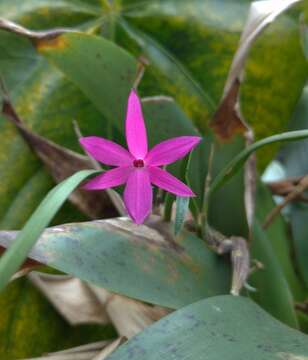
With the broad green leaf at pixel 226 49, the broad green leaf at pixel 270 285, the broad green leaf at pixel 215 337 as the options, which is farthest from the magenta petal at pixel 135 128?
the broad green leaf at pixel 226 49

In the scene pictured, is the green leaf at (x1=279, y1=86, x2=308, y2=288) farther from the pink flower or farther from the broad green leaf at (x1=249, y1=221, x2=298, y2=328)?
the pink flower

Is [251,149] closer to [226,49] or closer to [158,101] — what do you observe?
[158,101]

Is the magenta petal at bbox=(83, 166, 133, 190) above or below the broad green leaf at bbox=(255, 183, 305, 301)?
above

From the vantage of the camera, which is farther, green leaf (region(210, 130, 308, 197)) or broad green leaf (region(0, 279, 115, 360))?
broad green leaf (region(0, 279, 115, 360))

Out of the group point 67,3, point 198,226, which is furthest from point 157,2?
point 198,226

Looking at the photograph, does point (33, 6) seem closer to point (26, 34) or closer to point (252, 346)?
point (26, 34)

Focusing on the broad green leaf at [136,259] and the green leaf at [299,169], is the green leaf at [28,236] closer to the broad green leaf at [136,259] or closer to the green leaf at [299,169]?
the broad green leaf at [136,259]

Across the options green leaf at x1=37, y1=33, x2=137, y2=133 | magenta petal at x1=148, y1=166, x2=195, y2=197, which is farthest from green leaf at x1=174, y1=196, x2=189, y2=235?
green leaf at x1=37, y1=33, x2=137, y2=133

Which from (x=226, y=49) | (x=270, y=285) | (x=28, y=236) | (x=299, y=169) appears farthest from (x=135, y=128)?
(x=299, y=169)
